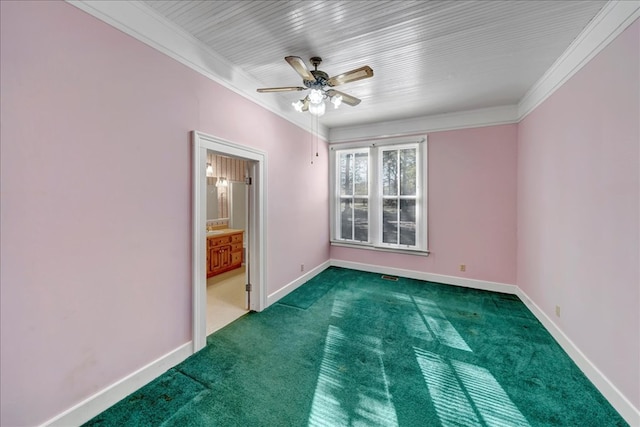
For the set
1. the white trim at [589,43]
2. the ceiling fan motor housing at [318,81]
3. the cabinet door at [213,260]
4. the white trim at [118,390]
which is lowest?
the white trim at [118,390]

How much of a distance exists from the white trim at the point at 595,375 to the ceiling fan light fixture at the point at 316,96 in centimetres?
317

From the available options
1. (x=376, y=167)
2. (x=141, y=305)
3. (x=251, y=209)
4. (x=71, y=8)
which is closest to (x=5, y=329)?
(x=141, y=305)

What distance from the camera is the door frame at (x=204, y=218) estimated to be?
2.29 m

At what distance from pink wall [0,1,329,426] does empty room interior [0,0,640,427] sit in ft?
0.04

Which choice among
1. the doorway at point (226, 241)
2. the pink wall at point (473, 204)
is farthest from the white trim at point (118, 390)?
the pink wall at point (473, 204)

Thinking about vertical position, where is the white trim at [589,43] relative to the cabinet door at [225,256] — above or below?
above

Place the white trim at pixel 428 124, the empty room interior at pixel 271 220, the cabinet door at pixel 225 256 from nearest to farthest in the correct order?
1. the empty room interior at pixel 271 220
2. the white trim at pixel 428 124
3. the cabinet door at pixel 225 256

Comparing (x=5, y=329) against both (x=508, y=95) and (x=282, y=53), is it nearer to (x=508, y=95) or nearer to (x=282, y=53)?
(x=282, y=53)

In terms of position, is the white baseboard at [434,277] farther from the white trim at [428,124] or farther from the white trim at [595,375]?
the white trim at [428,124]

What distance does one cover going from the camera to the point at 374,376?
2051 millimetres

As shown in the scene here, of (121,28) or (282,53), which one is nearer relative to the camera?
(121,28)

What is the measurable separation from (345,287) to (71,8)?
4.04 metres

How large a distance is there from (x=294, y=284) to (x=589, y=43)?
161 inches

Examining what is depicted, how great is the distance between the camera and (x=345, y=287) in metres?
4.04
